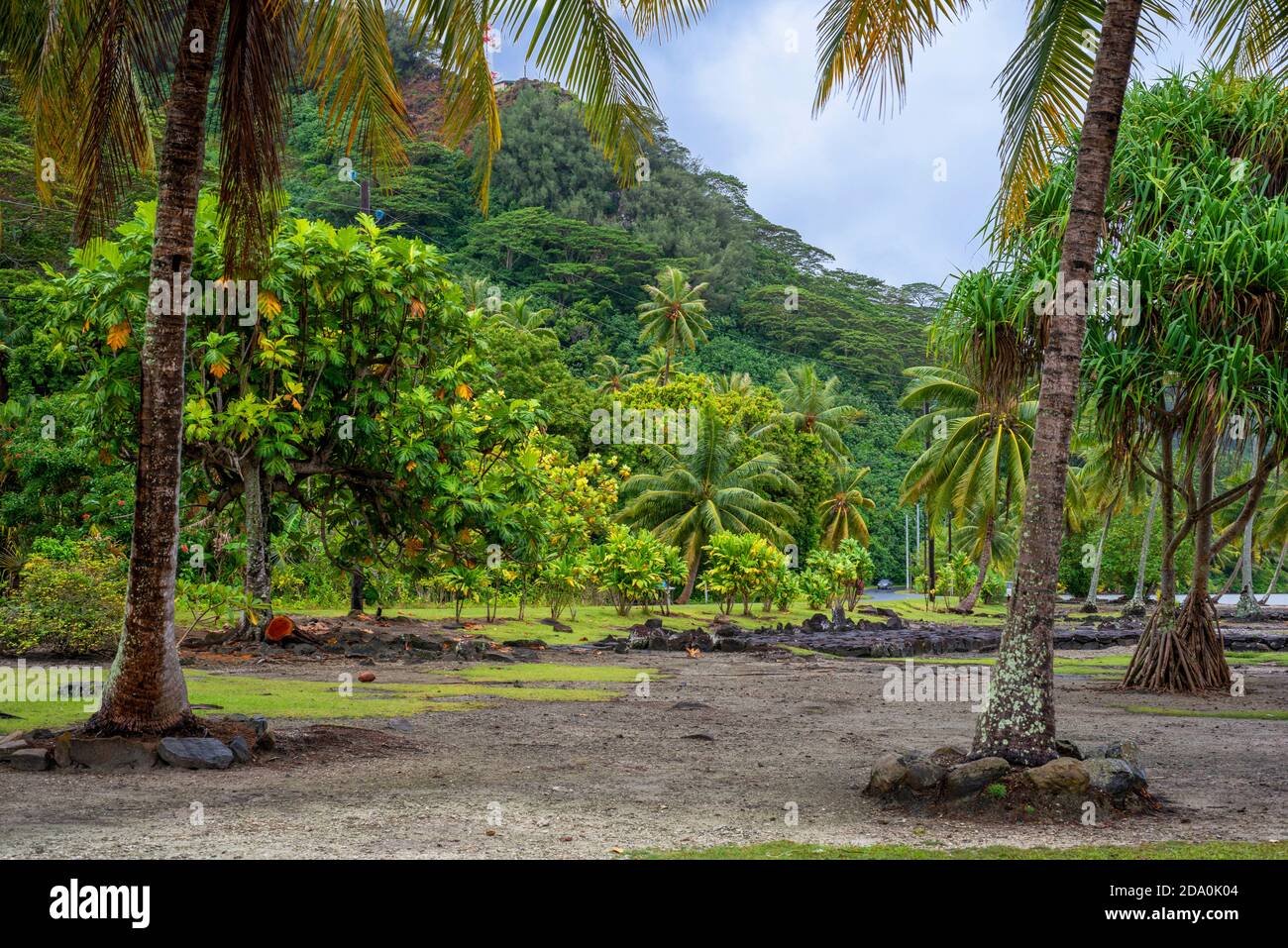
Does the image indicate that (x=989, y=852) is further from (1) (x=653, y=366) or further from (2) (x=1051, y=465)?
(1) (x=653, y=366)

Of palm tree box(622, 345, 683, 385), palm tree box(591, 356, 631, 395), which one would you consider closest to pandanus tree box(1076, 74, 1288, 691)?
palm tree box(591, 356, 631, 395)

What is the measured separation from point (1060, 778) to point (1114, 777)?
0.37 metres

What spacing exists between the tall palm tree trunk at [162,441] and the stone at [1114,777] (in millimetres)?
6286

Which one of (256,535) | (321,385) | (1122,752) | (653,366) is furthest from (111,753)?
(653,366)

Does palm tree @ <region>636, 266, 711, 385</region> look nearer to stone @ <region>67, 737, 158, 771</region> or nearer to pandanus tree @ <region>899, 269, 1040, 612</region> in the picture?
pandanus tree @ <region>899, 269, 1040, 612</region>

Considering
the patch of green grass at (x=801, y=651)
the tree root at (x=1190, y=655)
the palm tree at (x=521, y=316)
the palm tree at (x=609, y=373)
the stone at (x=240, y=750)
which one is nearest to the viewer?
the stone at (x=240, y=750)

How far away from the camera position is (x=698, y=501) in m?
37.5

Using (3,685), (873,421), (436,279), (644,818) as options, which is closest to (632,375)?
(873,421)

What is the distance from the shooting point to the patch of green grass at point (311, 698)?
9.73 meters

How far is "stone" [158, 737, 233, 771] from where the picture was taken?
7.67m

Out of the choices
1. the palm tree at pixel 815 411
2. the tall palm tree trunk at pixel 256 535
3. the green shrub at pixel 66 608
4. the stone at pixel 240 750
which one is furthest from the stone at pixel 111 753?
the palm tree at pixel 815 411

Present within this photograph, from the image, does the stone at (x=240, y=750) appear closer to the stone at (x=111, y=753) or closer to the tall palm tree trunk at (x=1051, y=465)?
the stone at (x=111, y=753)

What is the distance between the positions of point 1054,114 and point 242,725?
328 inches

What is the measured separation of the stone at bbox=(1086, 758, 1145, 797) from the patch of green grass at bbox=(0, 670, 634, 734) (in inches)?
252
